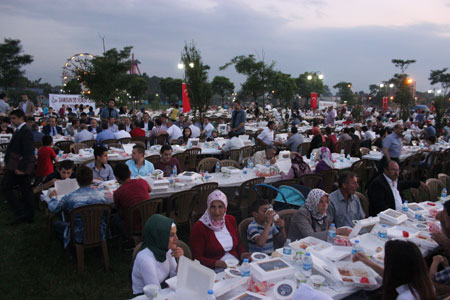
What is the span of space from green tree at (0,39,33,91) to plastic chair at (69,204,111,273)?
2970cm

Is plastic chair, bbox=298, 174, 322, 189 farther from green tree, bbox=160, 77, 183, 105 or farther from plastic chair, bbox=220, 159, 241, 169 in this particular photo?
green tree, bbox=160, 77, 183, 105

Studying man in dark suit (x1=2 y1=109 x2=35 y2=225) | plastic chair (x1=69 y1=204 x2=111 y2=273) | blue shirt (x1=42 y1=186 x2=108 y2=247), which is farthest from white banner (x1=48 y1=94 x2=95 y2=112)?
plastic chair (x1=69 y1=204 x2=111 y2=273)

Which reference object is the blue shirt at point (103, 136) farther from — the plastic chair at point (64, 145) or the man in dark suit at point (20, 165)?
the man in dark suit at point (20, 165)

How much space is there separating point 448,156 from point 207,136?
24.1 ft

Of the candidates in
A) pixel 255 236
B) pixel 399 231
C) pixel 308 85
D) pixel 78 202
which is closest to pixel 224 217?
pixel 255 236

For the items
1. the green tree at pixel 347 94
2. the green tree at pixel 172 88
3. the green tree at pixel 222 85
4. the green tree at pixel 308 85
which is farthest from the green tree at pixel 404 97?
the green tree at pixel 172 88

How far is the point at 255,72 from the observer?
23.4 m

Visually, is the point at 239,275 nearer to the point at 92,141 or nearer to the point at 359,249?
the point at 359,249

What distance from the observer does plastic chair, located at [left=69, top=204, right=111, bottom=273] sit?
165 inches

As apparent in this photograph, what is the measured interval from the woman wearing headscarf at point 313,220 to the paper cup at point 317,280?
38.6 inches

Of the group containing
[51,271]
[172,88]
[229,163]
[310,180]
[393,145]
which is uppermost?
[172,88]

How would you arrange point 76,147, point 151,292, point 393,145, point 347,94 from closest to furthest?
point 151,292
point 393,145
point 76,147
point 347,94

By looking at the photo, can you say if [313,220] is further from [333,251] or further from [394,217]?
[394,217]

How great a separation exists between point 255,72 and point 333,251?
2106 cm
